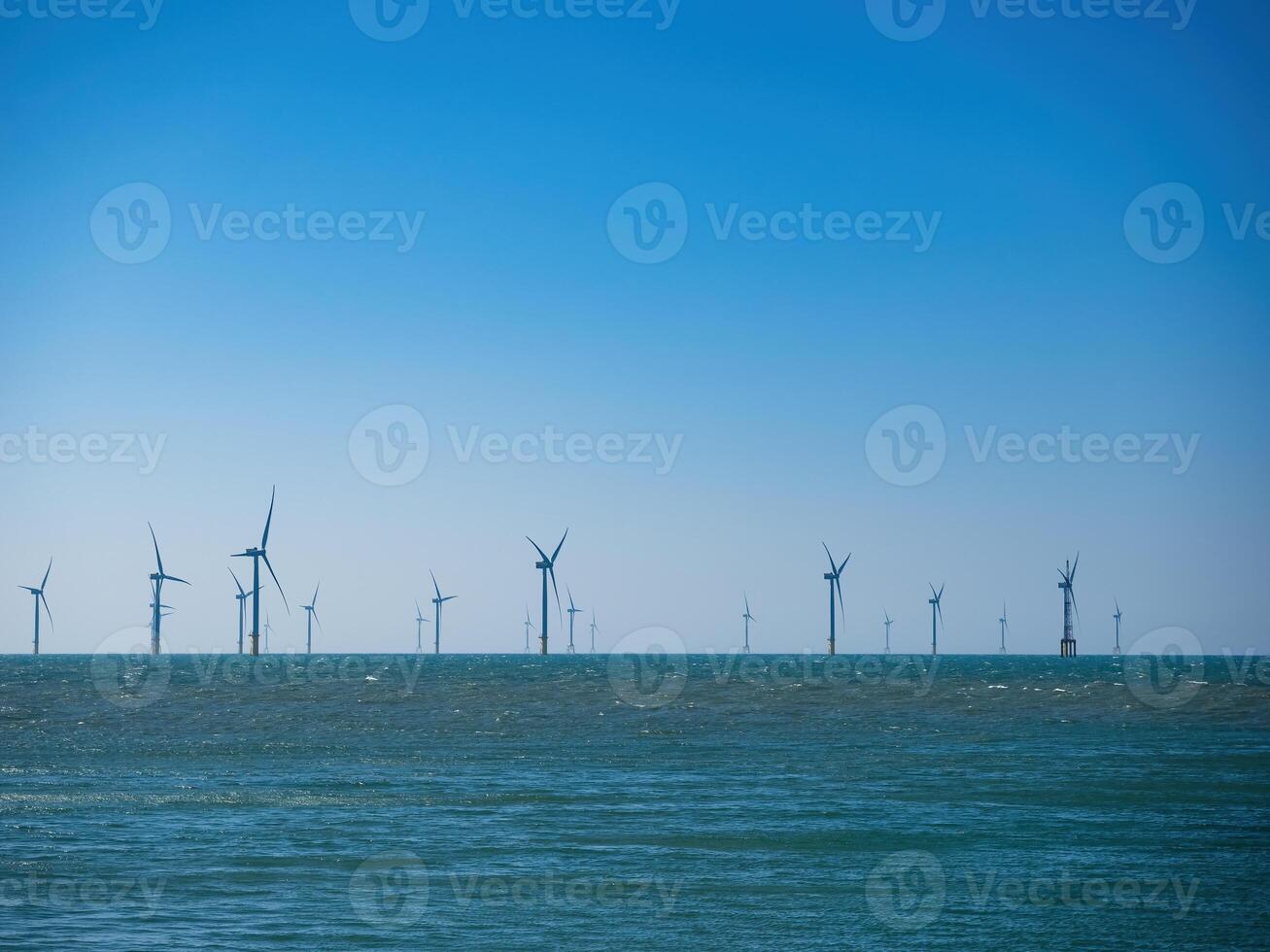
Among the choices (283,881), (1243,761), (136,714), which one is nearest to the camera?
(283,881)

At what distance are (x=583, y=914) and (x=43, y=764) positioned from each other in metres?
38.6

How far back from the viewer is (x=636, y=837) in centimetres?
3428

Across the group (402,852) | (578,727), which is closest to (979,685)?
(578,727)

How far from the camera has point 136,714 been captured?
289 feet

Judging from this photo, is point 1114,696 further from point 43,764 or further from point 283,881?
point 283,881

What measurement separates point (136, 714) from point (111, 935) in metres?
69.7

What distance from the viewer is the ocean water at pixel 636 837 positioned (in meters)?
24.8

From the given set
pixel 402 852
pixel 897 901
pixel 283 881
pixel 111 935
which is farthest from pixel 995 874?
pixel 111 935

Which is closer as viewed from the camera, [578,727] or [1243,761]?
[1243,761]

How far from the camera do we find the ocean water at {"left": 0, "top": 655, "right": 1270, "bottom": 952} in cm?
2481

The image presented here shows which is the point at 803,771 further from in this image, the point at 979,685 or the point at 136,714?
the point at 979,685

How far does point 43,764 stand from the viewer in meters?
55.1

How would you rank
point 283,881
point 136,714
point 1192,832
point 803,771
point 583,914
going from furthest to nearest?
point 136,714 < point 803,771 < point 1192,832 < point 283,881 < point 583,914

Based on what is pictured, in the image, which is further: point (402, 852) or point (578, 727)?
point (578, 727)
